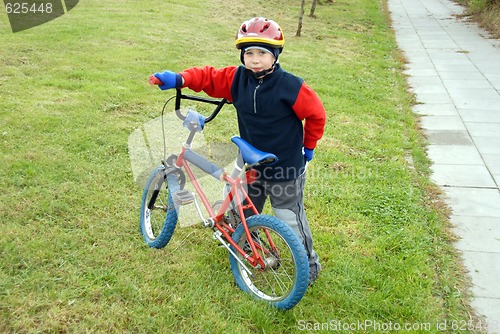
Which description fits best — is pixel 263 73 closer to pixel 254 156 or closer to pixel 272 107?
pixel 272 107

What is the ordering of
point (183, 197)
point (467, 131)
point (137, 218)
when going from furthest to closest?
point (467, 131) < point (137, 218) < point (183, 197)

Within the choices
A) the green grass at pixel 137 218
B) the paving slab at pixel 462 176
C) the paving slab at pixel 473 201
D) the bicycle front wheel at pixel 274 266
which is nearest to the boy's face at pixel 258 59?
the bicycle front wheel at pixel 274 266

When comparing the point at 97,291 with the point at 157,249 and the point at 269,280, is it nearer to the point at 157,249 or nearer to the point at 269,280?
the point at 157,249

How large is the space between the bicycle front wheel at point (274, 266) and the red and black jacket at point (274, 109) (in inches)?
15.1

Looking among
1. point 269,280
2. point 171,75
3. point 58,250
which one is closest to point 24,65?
point 58,250

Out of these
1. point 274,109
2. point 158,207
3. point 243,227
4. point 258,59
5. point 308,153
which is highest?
point 258,59

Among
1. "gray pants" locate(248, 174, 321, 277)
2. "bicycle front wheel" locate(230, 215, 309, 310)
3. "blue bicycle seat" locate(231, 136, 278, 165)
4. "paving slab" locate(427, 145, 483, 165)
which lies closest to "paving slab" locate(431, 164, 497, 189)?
"paving slab" locate(427, 145, 483, 165)

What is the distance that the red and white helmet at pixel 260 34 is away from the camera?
2637mm

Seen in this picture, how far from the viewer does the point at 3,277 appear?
305 cm

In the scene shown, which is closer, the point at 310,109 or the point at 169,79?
the point at 310,109

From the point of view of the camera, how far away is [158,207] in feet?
11.9

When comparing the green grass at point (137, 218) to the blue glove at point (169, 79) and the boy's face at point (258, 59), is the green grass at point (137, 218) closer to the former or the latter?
the blue glove at point (169, 79)

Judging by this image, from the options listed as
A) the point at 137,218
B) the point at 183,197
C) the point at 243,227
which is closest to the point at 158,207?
the point at 137,218

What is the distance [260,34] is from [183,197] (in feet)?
4.29
